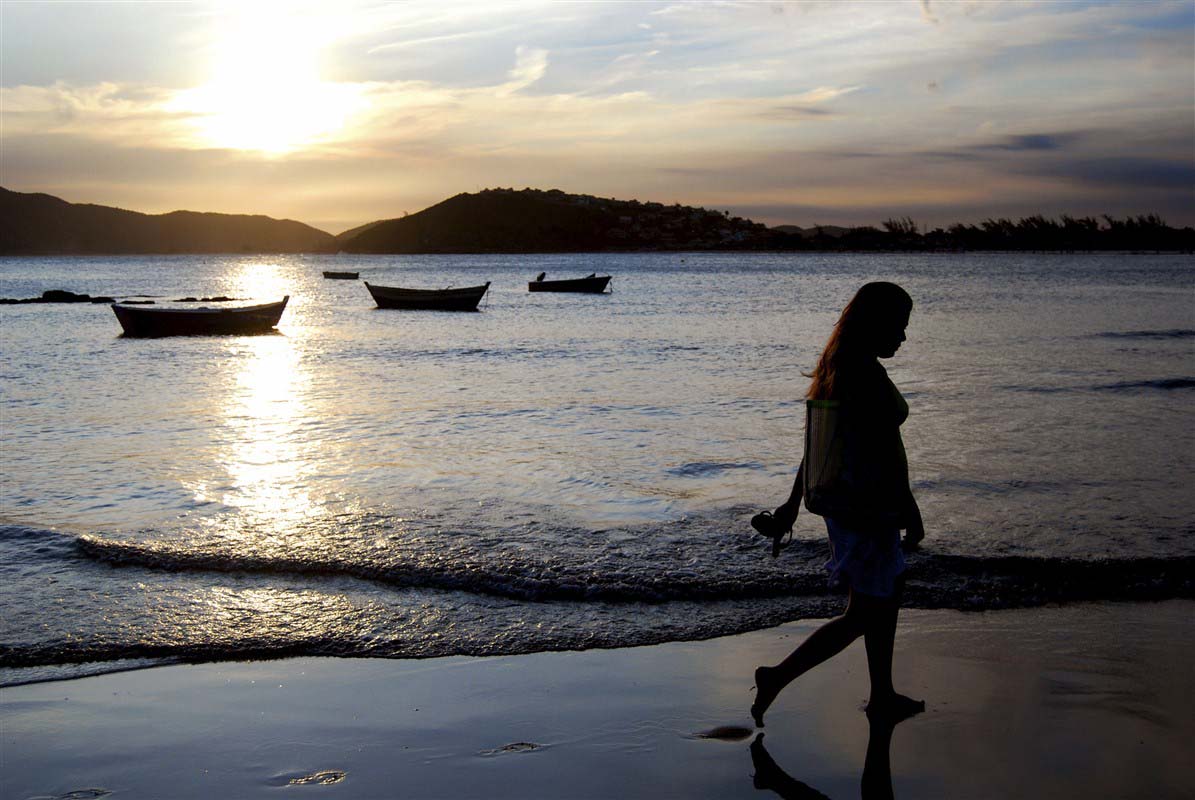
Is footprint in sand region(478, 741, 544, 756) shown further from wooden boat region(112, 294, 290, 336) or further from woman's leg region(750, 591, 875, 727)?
wooden boat region(112, 294, 290, 336)

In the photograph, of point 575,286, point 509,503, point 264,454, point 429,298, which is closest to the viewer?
point 509,503

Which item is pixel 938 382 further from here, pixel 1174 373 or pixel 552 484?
pixel 552 484

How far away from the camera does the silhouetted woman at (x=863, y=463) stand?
402 cm

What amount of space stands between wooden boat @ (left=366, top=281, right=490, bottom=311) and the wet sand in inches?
1880

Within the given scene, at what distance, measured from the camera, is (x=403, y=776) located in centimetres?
398

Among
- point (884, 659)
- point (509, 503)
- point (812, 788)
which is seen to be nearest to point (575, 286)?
point (509, 503)

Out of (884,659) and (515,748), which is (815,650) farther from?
(515,748)

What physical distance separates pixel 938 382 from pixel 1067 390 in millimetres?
2508

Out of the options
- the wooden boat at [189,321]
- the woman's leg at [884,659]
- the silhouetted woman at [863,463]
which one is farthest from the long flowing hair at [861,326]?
the wooden boat at [189,321]

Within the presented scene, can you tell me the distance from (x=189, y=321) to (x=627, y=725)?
38.5 meters

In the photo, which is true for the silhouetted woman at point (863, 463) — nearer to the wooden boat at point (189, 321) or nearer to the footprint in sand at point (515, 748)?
the footprint in sand at point (515, 748)

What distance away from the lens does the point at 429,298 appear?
176 ft

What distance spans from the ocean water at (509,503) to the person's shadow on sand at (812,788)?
5.45ft

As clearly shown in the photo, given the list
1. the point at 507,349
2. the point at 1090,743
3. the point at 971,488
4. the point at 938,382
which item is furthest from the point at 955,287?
the point at 1090,743
